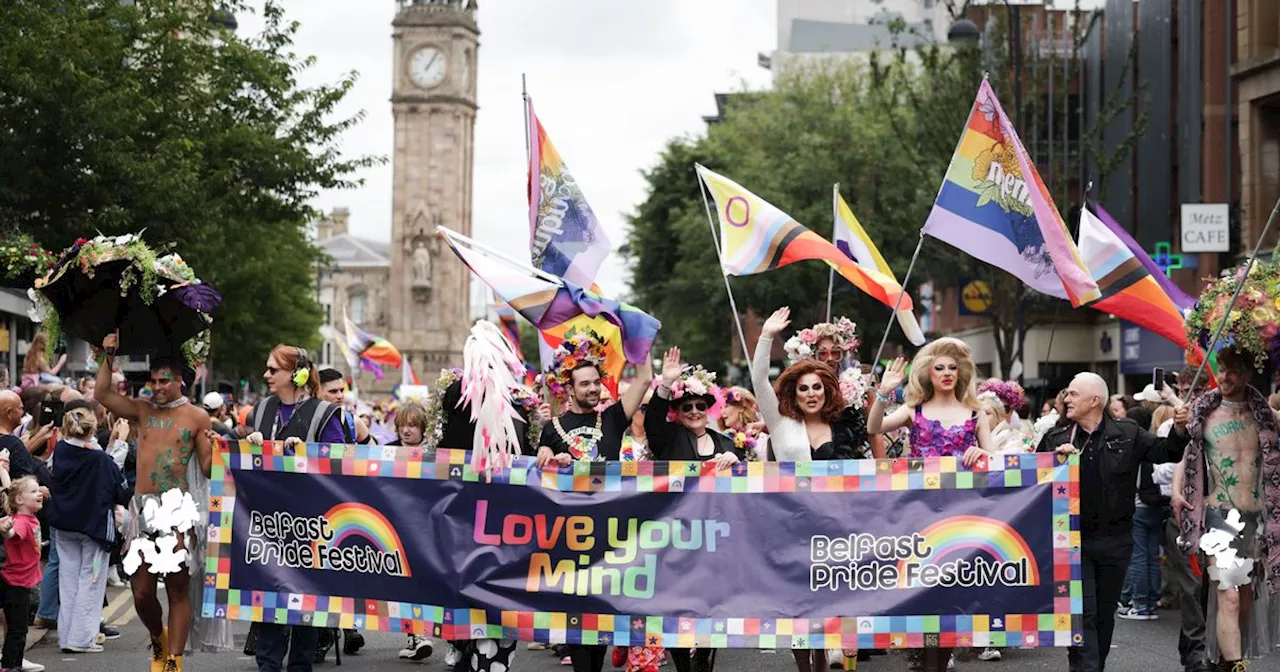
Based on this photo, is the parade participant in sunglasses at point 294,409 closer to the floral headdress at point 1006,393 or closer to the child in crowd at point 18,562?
the child in crowd at point 18,562

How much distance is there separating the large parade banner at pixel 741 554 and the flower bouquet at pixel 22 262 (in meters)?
7.13

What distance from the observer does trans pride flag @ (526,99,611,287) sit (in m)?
15.5

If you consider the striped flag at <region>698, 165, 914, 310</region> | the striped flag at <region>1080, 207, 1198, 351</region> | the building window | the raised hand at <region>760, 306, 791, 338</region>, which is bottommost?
the raised hand at <region>760, 306, 791, 338</region>

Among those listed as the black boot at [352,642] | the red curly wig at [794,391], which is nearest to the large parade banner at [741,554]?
the red curly wig at [794,391]

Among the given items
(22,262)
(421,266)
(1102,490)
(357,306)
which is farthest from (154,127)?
(357,306)

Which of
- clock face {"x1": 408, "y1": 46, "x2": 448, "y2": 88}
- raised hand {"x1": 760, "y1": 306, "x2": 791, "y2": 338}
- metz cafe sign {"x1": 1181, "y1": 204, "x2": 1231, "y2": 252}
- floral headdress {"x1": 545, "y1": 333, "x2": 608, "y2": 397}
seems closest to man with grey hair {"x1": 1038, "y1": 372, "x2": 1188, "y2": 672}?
raised hand {"x1": 760, "y1": 306, "x2": 791, "y2": 338}

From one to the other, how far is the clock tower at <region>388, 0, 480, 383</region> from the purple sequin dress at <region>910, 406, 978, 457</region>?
109157 millimetres

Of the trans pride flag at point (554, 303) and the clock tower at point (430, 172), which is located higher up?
the clock tower at point (430, 172)

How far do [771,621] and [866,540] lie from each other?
63cm

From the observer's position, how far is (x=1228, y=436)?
35.1 ft

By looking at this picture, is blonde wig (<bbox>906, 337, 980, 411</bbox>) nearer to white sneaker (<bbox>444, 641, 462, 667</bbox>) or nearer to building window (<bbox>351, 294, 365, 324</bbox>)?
white sneaker (<bbox>444, 641, 462, 667</bbox>)

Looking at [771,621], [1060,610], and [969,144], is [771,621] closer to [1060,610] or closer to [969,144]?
[1060,610]

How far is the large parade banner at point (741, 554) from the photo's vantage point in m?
9.65

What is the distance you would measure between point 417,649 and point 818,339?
3.68 metres
